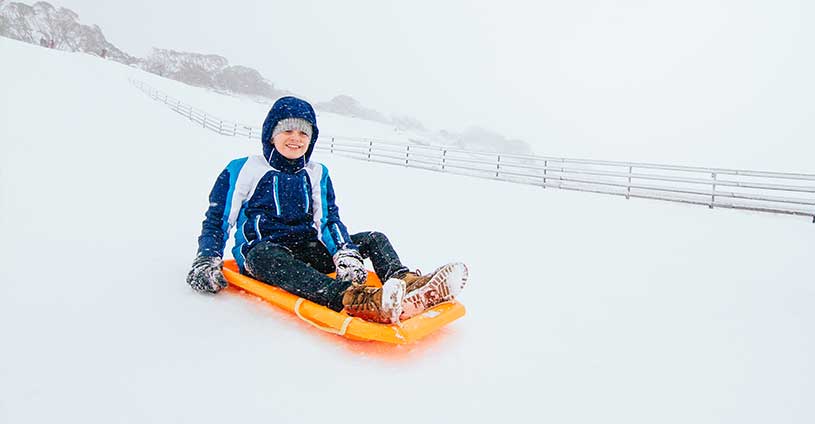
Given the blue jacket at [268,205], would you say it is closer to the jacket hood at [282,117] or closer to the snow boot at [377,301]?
the jacket hood at [282,117]

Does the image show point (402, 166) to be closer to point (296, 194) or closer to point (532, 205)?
point (532, 205)

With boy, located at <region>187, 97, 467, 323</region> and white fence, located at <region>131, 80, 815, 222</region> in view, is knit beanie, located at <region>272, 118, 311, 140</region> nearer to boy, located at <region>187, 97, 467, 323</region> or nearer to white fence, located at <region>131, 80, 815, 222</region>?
boy, located at <region>187, 97, 467, 323</region>

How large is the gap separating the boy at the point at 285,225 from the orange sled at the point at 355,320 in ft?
0.19

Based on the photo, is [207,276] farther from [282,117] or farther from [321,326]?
[282,117]

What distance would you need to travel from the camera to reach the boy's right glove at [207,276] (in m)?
2.57

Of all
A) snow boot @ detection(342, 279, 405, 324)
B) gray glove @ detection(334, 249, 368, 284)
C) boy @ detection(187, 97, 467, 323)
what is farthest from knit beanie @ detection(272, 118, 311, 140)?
snow boot @ detection(342, 279, 405, 324)

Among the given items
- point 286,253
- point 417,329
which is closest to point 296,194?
point 286,253

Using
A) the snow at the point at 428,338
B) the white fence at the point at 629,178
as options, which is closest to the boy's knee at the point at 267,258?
the snow at the point at 428,338

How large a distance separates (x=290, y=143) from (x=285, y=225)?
0.56 metres

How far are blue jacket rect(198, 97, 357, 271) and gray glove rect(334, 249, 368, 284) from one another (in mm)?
116

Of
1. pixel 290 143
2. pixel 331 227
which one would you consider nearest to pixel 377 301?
pixel 331 227

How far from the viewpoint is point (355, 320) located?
6.92 ft

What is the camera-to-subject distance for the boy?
8.40ft

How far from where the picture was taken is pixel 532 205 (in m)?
7.56
